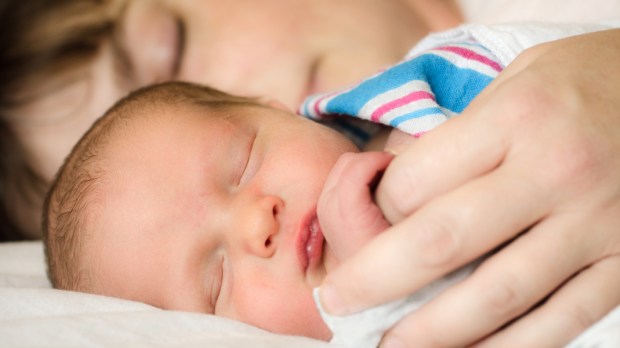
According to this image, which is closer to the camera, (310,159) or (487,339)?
(487,339)

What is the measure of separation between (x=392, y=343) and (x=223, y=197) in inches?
14.5

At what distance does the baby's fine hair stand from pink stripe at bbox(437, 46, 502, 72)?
0.37 m

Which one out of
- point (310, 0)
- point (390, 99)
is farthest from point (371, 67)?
point (390, 99)

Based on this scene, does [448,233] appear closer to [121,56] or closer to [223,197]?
[223,197]

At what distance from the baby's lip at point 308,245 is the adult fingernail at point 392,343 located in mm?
178

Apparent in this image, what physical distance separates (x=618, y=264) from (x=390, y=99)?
0.45 metres

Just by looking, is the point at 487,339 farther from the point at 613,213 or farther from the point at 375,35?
the point at 375,35

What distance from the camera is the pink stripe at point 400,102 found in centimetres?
92

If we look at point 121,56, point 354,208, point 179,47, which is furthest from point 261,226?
point 121,56

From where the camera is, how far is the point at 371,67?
1.48 meters

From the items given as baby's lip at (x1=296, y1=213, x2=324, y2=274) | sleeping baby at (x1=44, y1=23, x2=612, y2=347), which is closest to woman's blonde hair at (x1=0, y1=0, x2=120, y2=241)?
sleeping baby at (x1=44, y1=23, x2=612, y2=347)

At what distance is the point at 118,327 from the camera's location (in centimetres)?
70

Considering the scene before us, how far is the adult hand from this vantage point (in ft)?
1.97

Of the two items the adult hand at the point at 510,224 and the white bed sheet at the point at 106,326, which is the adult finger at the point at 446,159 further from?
the white bed sheet at the point at 106,326
